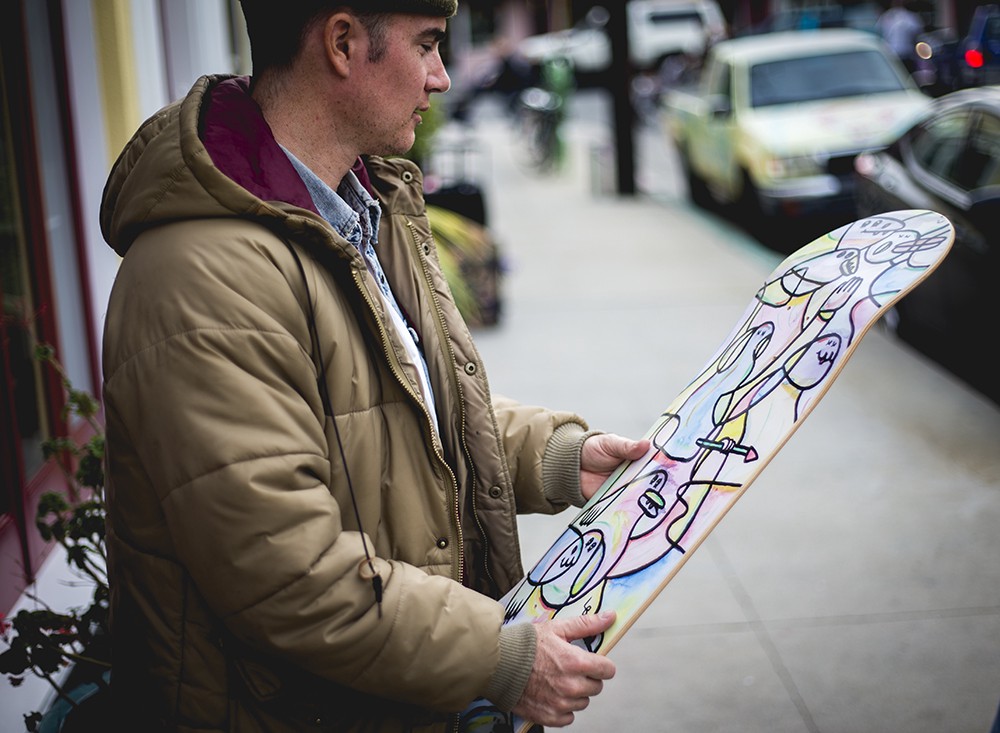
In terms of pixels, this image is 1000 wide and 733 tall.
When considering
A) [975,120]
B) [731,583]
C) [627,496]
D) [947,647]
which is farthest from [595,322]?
[627,496]

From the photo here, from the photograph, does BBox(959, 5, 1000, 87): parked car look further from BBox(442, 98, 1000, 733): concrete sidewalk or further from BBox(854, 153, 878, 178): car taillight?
BBox(442, 98, 1000, 733): concrete sidewalk

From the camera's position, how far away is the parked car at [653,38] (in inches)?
1201

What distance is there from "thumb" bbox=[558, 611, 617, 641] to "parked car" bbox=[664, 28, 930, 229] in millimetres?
8300

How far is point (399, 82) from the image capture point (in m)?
1.70

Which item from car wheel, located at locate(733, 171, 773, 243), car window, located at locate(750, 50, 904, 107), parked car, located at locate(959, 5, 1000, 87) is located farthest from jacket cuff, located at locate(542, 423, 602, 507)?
parked car, located at locate(959, 5, 1000, 87)

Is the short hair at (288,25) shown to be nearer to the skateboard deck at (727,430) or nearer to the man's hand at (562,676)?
the skateboard deck at (727,430)

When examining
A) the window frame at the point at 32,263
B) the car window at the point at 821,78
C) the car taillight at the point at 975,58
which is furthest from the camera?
the car taillight at the point at 975,58

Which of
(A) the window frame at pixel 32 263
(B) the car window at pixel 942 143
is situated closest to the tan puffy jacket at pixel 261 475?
(A) the window frame at pixel 32 263

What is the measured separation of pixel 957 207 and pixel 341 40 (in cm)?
556

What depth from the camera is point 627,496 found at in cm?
186

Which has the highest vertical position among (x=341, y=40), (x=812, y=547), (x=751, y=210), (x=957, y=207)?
(x=341, y=40)

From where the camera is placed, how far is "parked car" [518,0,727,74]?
3052 cm

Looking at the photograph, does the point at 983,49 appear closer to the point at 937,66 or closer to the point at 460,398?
the point at 937,66

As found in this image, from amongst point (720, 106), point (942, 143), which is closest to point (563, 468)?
point (942, 143)
